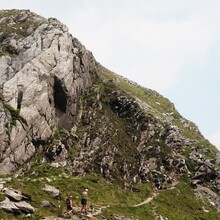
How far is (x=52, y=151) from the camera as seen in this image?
5847cm

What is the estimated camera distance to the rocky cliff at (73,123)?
58.1m

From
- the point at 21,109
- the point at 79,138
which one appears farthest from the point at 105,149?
the point at 21,109

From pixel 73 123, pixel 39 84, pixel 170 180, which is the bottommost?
pixel 170 180

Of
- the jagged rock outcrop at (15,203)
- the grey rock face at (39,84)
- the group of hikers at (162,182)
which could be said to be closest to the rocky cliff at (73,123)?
the grey rock face at (39,84)

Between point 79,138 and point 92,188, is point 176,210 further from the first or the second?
point 79,138

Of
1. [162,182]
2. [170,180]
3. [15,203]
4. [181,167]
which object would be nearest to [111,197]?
[162,182]

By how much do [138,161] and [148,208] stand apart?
15.3 meters

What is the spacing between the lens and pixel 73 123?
68.2 metres

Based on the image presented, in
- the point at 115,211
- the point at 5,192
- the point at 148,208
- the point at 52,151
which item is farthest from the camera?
the point at 52,151

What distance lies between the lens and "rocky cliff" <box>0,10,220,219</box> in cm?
5809

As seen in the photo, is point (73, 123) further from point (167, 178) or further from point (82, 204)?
point (82, 204)

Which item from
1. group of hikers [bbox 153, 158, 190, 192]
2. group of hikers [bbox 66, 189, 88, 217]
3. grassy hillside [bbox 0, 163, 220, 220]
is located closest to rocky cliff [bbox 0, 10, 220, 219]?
group of hikers [bbox 153, 158, 190, 192]

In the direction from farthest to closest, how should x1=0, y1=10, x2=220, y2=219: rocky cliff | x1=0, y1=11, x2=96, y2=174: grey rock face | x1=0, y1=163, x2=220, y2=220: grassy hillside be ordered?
x1=0, y1=10, x2=220, y2=219: rocky cliff
x1=0, y1=11, x2=96, y2=174: grey rock face
x1=0, y1=163, x2=220, y2=220: grassy hillside

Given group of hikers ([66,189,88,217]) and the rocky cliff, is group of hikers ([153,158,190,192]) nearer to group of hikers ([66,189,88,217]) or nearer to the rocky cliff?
the rocky cliff
